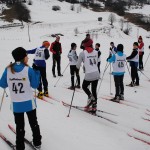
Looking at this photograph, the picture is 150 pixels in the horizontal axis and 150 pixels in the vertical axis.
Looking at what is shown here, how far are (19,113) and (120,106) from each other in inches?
171

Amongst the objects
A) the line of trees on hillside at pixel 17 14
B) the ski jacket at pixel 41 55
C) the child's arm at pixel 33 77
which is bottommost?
the ski jacket at pixel 41 55

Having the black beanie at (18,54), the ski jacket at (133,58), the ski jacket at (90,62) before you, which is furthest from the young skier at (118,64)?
the black beanie at (18,54)

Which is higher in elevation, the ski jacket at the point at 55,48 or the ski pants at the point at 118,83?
the ski jacket at the point at 55,48

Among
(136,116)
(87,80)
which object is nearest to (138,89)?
(136,116)

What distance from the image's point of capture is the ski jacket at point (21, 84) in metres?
4.49

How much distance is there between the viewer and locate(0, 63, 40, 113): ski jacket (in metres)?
4.49

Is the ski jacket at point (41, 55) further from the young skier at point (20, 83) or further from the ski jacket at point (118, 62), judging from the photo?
the young skier at point (20, 83)

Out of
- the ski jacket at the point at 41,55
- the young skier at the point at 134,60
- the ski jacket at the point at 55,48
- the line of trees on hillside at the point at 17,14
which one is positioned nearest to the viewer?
the ski jacket at the point at 41,55

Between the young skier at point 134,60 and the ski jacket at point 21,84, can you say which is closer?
the ski jacket at point 21,84

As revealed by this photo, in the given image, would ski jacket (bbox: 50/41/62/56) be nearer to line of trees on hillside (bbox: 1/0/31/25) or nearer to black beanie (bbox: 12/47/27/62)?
black beanie (bbox: 12/47/27/62)

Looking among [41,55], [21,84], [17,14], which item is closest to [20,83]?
[21,84]

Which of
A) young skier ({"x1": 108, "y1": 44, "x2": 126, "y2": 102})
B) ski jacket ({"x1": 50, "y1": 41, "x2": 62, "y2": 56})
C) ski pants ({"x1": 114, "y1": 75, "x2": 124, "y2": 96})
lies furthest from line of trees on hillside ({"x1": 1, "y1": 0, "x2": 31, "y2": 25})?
young skier ({"x1": 108, "y1": 44, "x2": 126, "y2": 102})

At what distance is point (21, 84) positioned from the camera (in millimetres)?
4527

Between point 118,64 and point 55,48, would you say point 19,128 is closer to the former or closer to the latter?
point 118,64
